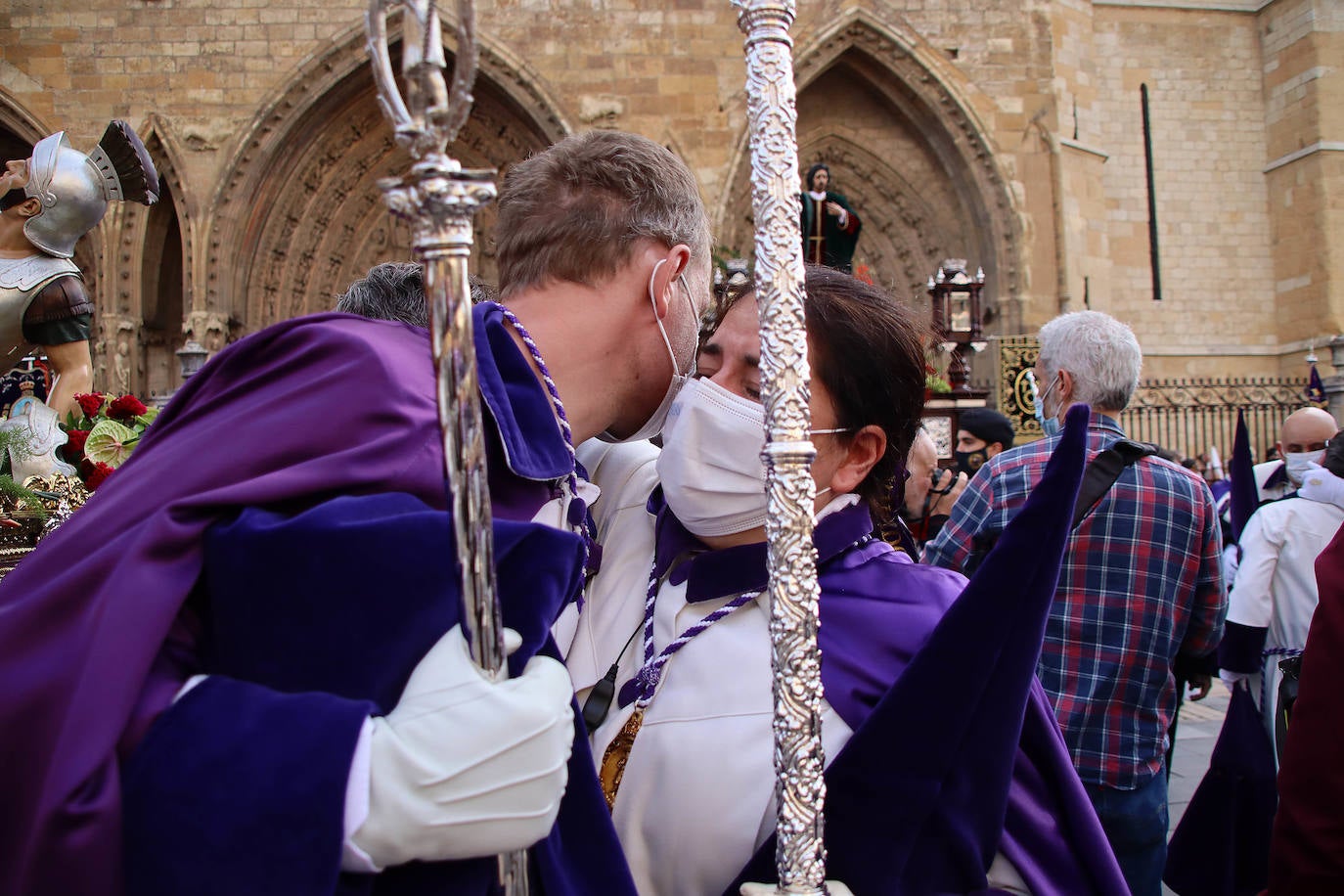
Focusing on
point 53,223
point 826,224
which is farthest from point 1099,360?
point 826,224

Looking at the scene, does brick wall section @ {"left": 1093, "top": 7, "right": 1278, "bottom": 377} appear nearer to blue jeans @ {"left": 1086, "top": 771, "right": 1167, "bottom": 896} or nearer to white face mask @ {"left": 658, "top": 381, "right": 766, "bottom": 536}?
blue jeans @ {"left": 1086, "top": 771, "right": 1167, "bottom": 896}

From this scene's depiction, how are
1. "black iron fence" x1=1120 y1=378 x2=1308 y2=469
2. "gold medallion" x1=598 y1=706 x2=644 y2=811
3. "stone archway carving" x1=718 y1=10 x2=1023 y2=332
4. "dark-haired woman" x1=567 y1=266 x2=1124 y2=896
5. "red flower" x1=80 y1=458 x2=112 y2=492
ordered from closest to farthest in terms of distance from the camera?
"dark-haired woman" x1=567 y1=266 x2=1124 y2=896
"gold medallion" x1=598 y1=706 x2=644 y2=811
"red flower" x1=80 y1=458 x2=112 y2=492
"stone archway carving" x1=718 y1=10 x2=1023 y2=332
"black iron fence" x1=1120 y1=378 x2=1308 y2=469

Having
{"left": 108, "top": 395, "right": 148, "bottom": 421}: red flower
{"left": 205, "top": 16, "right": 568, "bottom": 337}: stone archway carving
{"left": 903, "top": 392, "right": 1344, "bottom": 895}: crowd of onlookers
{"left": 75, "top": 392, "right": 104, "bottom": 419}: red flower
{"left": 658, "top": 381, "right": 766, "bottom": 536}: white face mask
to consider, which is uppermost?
{"left": 205, "top": 16, "right": 568, "bottom": 337}: stone archway carving

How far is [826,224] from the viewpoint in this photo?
1072cm

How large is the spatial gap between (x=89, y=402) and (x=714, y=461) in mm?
2833

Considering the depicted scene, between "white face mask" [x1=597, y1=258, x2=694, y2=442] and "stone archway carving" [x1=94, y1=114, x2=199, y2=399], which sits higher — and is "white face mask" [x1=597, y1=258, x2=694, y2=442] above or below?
below

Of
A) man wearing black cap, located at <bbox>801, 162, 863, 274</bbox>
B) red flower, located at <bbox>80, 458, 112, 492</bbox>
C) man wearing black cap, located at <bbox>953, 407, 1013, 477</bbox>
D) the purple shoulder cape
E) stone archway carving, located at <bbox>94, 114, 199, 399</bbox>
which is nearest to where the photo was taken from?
the purple shoulder cape

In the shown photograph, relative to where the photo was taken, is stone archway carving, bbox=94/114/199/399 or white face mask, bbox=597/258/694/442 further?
stone archway carving, bbox=94/114/199/399

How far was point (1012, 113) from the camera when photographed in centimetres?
1238

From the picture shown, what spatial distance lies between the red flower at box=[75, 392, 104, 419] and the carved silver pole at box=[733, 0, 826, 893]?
3.18 m

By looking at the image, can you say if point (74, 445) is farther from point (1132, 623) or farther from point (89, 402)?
point (1132, 623)

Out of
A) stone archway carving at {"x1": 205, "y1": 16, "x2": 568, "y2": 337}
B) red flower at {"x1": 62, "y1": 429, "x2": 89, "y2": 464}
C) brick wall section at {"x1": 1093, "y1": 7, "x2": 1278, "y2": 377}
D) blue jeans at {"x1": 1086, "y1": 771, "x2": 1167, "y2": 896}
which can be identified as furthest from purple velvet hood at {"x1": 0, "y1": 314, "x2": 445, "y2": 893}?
brick wall section at {"x1": 1093, "y1": 7, "x2": 1278, "y2": 377}

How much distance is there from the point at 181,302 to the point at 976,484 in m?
11.7

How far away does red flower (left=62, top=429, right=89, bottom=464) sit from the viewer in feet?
10.5
